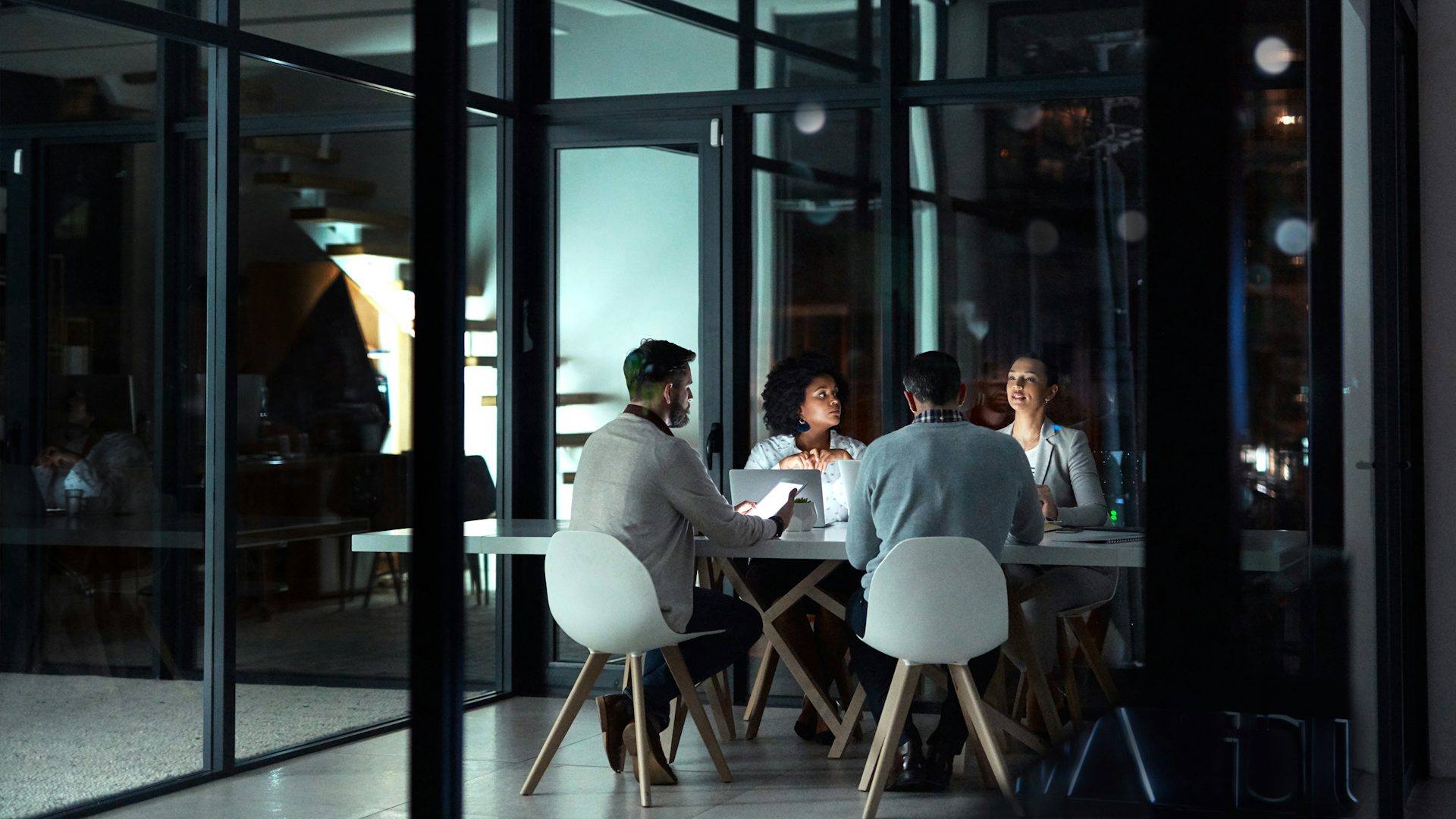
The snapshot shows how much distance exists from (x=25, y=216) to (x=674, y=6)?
2900 mm

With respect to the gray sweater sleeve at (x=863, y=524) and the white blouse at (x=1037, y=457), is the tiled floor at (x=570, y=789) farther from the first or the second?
the white blouse at (x=1037, y=457)

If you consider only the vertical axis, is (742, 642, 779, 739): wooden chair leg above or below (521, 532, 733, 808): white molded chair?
below

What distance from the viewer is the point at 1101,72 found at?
236 inches

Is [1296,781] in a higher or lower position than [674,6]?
lower

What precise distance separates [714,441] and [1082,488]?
1794mm

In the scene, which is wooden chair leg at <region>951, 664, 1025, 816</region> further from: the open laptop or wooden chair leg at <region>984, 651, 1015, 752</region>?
the open laptop

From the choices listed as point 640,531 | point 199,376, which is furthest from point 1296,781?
point 199,376

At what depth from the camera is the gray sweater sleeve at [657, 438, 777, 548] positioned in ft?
14.8

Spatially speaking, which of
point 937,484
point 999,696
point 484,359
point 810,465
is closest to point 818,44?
point 810,465

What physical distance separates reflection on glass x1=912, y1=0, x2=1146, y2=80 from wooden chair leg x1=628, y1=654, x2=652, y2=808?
2946mm

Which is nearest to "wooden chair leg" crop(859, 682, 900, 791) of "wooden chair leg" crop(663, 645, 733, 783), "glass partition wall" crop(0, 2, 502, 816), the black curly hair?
"wooden chair leg" crop(663, 645, 733, 783)

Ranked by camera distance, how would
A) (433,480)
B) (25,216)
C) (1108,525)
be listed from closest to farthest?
(433,480) → (25,216) → (1108,525)

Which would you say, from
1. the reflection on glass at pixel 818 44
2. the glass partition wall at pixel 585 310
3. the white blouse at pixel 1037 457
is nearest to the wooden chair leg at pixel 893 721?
the glass partition wall at pixel 585 310

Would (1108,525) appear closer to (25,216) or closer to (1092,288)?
(1092,288)
